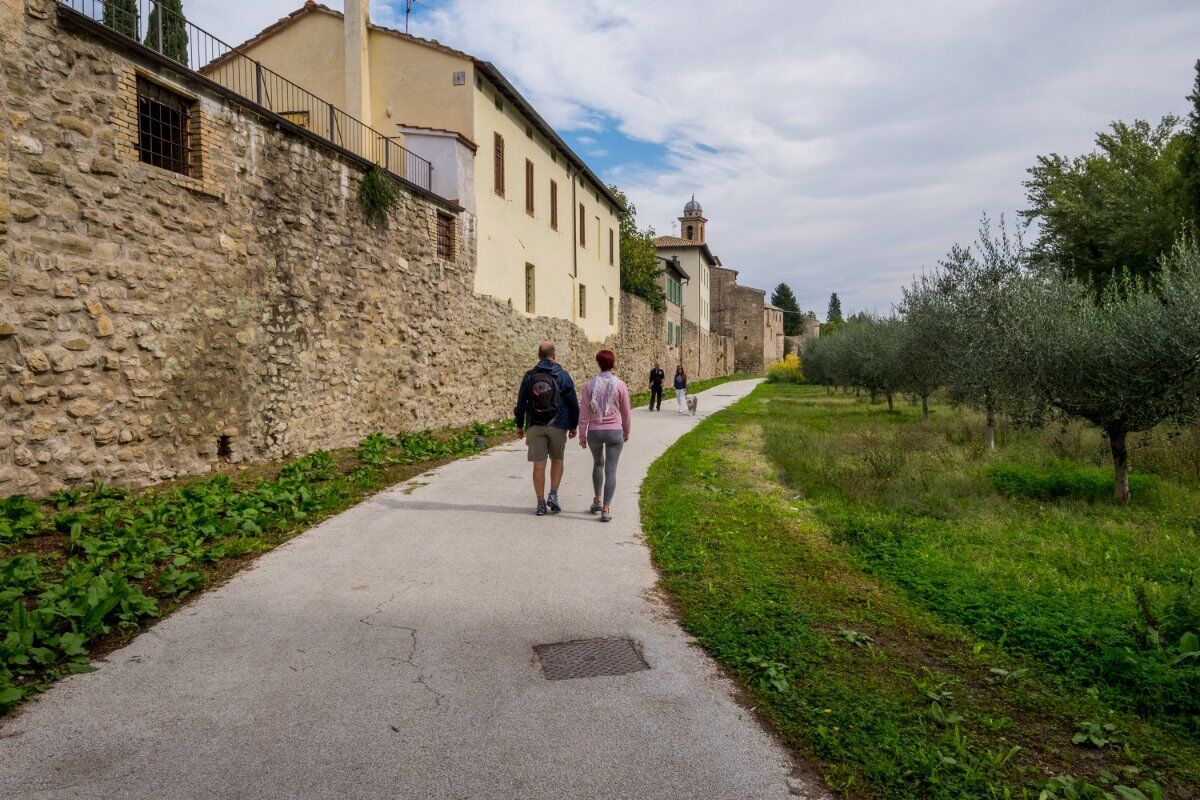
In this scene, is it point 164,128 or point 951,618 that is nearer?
point 951,618

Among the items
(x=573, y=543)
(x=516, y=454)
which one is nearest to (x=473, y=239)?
(x=516, y=454)

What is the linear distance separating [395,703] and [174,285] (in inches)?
279

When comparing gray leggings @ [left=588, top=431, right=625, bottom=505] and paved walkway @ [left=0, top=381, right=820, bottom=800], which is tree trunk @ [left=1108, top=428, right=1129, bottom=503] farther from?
paved walkway @ [left=0, top=381, right=820, bottom=800]

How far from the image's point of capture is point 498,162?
58.5ft

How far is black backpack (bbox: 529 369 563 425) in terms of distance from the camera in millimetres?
7531

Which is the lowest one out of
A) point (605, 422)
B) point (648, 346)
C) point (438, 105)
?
point (605, 422)

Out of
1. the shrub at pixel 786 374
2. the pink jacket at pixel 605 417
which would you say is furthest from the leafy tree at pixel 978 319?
the shrub at pixel 786 374

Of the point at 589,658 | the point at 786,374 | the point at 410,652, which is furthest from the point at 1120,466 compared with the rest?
the point at 786,374

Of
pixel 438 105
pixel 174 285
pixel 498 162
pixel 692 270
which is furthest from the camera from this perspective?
pixel 692 270

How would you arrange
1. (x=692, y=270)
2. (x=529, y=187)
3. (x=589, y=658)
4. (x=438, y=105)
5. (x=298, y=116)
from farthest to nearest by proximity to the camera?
(x=692, y=270) → (x=529, y=187) → (x=438, y=105) → (x=298, y=116) → (x=589, y=658)

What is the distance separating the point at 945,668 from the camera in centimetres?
416

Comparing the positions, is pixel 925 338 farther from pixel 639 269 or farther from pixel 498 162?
pixel 639 269

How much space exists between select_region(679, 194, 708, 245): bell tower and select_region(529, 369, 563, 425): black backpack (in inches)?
2640

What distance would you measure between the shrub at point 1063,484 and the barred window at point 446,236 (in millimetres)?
11301
